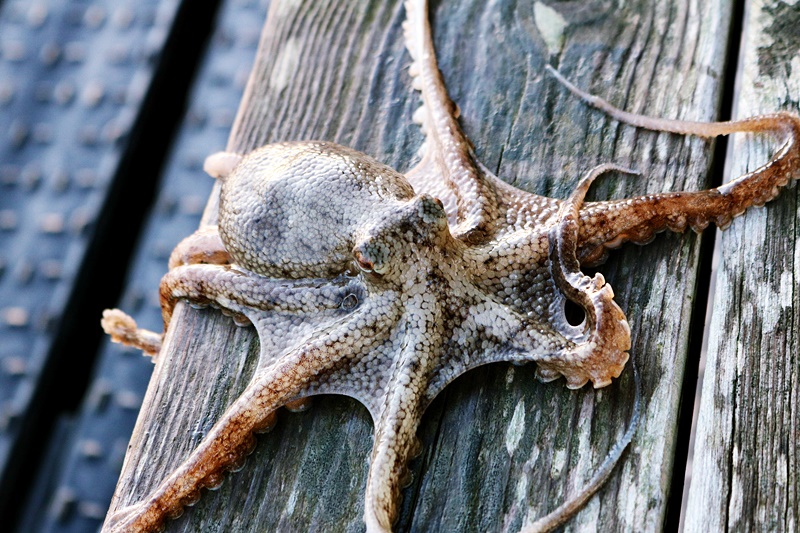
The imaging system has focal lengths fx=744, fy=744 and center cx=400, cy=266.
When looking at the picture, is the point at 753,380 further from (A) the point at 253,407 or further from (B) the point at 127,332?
(B) the point at 127,332

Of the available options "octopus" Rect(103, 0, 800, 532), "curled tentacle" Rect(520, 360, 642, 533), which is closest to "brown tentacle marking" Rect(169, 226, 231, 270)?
"octopus" Rect(103, 0, 800, 532)

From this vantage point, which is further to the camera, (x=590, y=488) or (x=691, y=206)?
(x=691, y=206)

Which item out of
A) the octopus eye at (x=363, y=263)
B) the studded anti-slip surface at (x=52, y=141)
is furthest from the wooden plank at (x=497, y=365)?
the studded anti-slip surface at (x=52, y=141)

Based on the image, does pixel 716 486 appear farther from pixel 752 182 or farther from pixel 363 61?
pixel 363 61

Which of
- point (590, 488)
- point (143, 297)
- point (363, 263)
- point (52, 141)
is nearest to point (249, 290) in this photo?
point (363, 263)

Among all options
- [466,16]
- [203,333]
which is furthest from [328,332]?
[466,16]

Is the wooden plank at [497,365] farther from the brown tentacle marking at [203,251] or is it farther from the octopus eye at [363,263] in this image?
the octopus eye at [363,263]

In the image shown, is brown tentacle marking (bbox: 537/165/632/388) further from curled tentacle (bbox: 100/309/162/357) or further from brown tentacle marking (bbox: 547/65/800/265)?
curled tentacle (bbox: 100/309/162/357)
